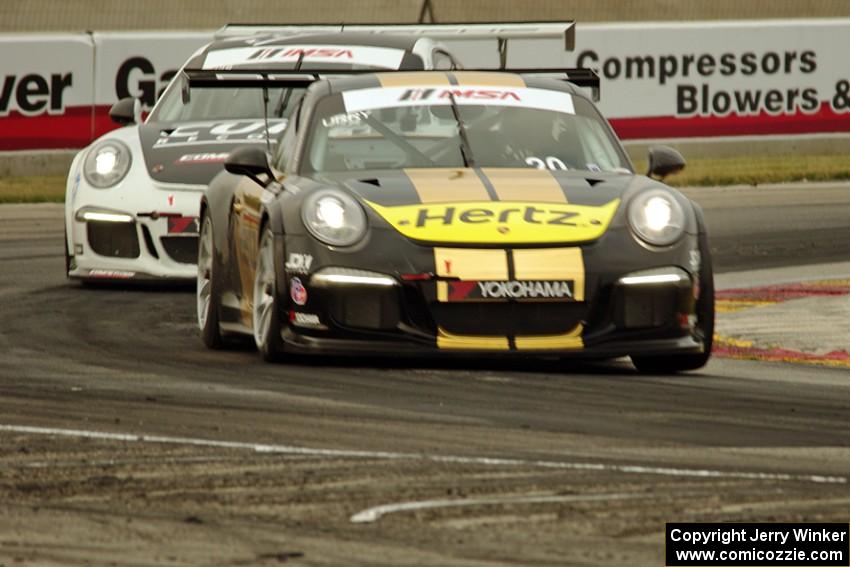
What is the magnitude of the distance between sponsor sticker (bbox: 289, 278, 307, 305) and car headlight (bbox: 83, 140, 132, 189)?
4.24 metres

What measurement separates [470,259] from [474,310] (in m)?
0.20

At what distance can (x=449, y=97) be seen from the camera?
9.74m

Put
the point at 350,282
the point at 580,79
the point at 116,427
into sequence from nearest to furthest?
the point at 116,427
the point at 350,282
the point at 580,79

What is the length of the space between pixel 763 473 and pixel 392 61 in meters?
7.62

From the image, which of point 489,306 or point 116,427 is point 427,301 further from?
point 116,427

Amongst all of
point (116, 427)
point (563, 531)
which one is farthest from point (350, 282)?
point (563, 531)

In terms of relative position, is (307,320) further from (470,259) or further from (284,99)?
(284,99)

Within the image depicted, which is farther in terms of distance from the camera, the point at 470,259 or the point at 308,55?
the point at 308,55

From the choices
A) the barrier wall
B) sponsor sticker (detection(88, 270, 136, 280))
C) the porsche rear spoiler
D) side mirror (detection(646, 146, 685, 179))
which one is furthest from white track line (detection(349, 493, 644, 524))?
the barrier wall

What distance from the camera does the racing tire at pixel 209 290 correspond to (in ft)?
32.5

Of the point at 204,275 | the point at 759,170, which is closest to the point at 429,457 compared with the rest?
the point at 204,275

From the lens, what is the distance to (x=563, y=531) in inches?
206

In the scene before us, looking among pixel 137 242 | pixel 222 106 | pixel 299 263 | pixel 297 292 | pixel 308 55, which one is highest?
pixel 308 55

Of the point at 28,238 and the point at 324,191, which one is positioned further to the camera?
the point at 28,238
